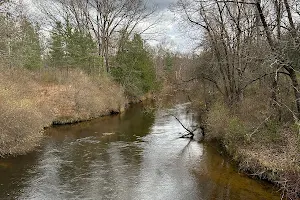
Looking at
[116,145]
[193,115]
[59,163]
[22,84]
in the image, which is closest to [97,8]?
[22,84]

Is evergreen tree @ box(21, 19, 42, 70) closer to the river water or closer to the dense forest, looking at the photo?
the dense forest

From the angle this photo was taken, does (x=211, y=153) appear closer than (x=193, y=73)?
Yes

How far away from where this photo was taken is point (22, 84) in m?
27.3

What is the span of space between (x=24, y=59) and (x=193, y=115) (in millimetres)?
17083

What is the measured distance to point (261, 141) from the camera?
14.5 meters

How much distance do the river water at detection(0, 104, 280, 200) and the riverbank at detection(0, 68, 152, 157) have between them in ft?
6.15

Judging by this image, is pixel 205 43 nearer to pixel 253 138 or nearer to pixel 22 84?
pixel 253 138

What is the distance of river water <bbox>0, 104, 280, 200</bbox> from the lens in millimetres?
11633

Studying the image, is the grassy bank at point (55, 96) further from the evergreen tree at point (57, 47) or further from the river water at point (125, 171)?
the river water at point (125, 171)

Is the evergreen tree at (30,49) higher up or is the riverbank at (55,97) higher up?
the evergreen tree at (30,49)

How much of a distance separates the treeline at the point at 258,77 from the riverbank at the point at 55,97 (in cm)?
1052

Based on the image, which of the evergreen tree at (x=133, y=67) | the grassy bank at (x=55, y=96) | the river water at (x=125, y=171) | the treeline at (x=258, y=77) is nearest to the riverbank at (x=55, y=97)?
the grassy bank at (x=55, y=96)

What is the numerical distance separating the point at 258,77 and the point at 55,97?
18117mm

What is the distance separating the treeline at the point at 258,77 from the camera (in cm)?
1222
